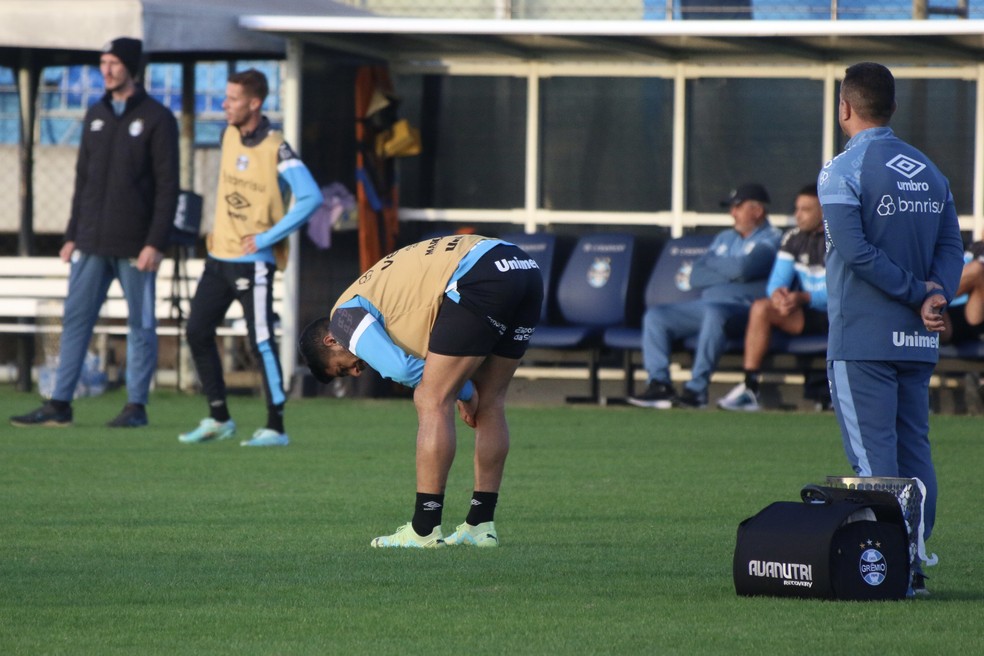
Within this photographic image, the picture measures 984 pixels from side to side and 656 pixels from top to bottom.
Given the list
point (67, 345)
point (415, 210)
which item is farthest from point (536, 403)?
point (67, 345)

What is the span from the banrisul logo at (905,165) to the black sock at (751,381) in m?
7.48

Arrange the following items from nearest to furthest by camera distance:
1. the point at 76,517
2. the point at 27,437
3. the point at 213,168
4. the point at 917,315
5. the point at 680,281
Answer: the point at 917,315 → the point at 76,517 → the point at 27,437 → the point at 680,281 → the point at 213,168

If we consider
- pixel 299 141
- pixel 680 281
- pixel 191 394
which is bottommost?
pixel 191 394

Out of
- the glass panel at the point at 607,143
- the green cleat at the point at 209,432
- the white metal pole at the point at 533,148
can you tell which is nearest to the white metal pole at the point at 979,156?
the glass panel at the point at 607,143

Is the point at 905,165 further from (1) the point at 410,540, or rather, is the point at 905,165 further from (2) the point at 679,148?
(2) the point at 679,148

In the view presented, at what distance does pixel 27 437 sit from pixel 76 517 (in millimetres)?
3586

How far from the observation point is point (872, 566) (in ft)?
16.5

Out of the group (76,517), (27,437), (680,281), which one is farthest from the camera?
(680,281)

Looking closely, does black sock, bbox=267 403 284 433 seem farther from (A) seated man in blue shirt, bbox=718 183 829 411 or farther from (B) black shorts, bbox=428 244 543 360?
(A) seated man in blue shirt, bbox=718 183 829 411

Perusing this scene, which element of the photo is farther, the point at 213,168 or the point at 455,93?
the point at 213,168

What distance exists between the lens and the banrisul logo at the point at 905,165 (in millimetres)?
5383

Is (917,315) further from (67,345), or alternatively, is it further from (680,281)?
(680,281)

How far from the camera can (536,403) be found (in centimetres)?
1432

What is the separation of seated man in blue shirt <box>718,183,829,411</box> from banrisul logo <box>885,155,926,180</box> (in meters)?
7.31
